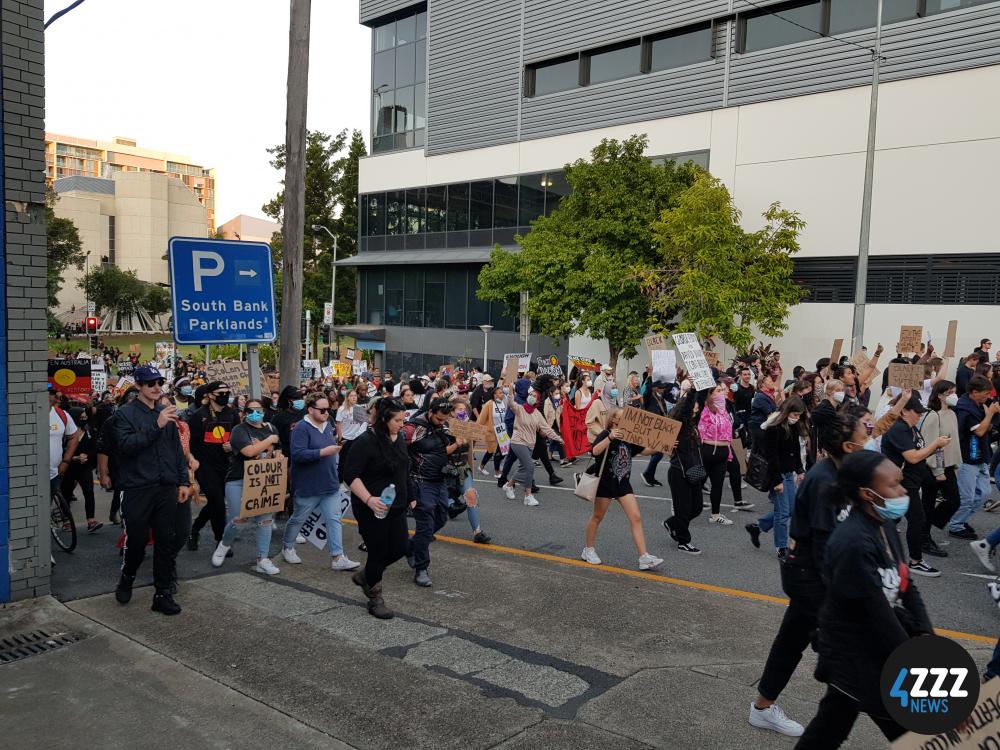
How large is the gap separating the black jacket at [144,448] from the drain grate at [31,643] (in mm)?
1164

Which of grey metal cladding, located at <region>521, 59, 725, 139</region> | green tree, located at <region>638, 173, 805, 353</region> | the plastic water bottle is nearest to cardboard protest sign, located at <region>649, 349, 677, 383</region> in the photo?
the plastic water bottle

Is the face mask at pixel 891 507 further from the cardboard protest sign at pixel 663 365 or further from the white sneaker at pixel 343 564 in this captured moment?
the cardboard protest sign at pixel 663 365

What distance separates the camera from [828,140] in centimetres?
2462

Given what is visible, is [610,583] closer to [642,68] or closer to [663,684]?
[663,684]

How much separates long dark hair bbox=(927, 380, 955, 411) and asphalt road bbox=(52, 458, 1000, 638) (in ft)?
5.20

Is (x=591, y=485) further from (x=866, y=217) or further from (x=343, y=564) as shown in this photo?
(x=866, y=217)

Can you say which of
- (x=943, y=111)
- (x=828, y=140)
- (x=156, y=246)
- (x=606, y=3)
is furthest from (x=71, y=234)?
(x=156, y=246)

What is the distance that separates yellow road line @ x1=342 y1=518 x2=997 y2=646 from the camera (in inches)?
244

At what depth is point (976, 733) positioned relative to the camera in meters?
2.92

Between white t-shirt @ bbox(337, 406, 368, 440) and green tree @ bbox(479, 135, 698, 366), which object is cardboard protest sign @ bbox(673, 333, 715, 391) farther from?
green tree @ bbox(479, 135, 698, 366)

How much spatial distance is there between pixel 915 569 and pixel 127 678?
6.98m

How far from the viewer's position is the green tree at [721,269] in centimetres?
2242

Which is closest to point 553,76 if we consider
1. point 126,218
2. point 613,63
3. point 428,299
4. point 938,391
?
point 613,63

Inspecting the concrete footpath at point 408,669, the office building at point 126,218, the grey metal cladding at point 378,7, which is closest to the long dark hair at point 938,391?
the concrete footpath at point 408,669
